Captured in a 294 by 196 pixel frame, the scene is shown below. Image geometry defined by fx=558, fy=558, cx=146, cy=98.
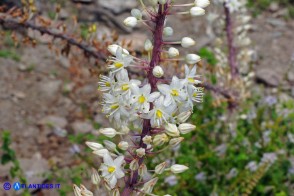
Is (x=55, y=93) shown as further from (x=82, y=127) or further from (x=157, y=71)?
(x=157, y=71)

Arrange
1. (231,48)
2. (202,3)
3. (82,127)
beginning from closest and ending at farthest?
(202,3)
(231,48)
(82,127)

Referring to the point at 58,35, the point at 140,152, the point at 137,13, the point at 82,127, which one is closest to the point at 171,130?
the point at 140,152

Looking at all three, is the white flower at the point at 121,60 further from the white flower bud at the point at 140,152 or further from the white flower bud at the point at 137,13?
the white flower bud at the point at 140,152

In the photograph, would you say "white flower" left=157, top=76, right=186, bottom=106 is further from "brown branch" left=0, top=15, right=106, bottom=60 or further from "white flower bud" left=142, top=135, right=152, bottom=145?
"brown branch" left=0, top=15, right=106, bottom=60

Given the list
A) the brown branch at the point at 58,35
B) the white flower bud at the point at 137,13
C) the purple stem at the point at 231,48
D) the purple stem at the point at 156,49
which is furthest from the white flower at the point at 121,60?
the purple stem at the point at 231,48

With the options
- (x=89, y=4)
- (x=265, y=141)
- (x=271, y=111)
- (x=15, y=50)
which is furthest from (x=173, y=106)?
(x=89, y=4)
